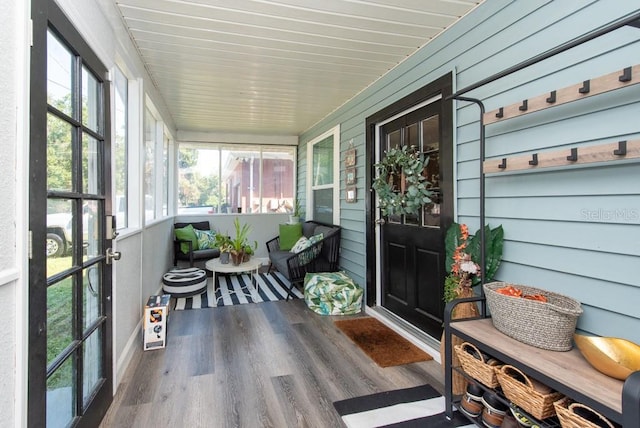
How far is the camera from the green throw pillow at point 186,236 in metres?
5.29

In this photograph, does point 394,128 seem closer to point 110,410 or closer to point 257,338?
point 257,338

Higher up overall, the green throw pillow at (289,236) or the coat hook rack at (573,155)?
the coat hook rack at (573,155)

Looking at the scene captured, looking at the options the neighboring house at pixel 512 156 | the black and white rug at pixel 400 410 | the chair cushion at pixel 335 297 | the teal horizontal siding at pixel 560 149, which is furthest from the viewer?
the chair cushion at pixel 335 297

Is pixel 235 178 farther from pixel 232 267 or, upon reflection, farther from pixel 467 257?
pixel 467 257

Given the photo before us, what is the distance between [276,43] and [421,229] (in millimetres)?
1940

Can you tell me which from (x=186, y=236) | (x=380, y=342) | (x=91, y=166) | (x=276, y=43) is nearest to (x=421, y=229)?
(x=380, y=342)

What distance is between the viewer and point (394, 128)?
11.1ft

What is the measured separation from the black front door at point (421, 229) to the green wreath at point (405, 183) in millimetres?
93

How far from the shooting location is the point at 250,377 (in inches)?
92.7

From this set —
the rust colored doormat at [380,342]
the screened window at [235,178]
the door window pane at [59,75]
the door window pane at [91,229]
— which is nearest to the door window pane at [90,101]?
the door window pane at [59,75]

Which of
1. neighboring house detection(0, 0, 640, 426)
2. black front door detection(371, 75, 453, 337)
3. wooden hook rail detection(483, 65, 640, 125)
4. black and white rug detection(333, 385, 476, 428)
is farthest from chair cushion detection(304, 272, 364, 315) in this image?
wooden hook rail detection(483, 65, 640, 125)

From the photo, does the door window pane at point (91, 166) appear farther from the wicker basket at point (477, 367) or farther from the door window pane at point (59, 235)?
the wicker basket at point (477, 367)

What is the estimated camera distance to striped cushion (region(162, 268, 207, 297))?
4.14 m

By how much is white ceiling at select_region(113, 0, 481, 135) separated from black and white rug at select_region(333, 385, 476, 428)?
2483mm
